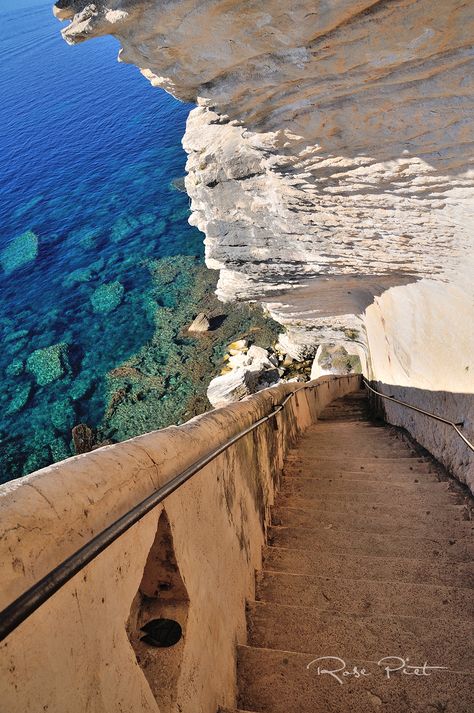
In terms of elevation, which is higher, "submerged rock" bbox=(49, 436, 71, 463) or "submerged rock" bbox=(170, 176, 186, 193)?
"submerged rock" bbox=(170, 176, 186, 193)

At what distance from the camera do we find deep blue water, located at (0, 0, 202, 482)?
17797 millimetres

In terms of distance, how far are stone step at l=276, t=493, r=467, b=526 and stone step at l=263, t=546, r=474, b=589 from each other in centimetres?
73

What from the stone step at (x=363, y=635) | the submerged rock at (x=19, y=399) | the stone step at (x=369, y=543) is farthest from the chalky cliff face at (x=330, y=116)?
the submerged rock at (x=19, y=399)

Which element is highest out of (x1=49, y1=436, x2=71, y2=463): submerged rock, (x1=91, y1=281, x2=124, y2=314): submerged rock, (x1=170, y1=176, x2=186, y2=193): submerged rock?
(x1=170, y1=176, x2=186, y2=193): submerged rock

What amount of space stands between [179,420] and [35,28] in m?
83.8

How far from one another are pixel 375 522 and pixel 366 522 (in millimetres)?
88

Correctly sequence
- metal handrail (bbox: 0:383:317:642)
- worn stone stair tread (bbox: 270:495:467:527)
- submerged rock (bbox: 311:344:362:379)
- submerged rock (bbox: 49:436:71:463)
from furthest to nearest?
1. submerged rock (bbox: 49:436:71:463)
2. submerged rock (bbox: 311:344:362:379)
3. worn stone stair tread (bbox: 270:495:467:527)
4. metal handrail (bbox: 0:383:317:642)

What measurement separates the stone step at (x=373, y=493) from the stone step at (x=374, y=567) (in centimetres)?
110

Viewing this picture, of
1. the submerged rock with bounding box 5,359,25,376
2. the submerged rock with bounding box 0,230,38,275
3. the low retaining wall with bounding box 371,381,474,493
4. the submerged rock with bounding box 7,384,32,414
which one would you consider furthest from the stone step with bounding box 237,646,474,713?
the submerged rock with bounding box 0,230,38,275

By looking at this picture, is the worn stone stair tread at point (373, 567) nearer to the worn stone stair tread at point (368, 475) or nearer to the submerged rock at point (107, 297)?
the worn stone stair tread at point (368, 475)

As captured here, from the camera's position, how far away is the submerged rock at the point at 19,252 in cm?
2541

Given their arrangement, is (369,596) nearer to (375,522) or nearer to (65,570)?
(375,522)

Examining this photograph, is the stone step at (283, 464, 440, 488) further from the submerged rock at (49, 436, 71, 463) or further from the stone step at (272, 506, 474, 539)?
the submerged rock at (49, 436, 71, 463)

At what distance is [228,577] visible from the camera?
10.00 feet
